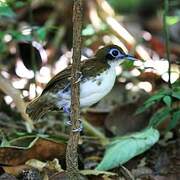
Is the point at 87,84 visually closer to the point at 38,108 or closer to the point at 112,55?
the point at 112,55

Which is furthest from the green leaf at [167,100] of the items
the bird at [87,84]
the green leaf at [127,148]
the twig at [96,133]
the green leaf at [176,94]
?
the twig at [96,133]

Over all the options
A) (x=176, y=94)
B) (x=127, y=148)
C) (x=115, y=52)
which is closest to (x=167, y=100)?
(x=176, y=94)

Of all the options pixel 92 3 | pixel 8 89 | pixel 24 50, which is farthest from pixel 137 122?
pixel 92 3

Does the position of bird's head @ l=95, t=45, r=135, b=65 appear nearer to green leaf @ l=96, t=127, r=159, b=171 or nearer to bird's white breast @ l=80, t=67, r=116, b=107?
bird's white breast @ l=80, t=67, r=116, b=107

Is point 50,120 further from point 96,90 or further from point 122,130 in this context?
point 96,90

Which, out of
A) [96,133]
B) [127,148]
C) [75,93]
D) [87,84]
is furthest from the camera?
[96,133]

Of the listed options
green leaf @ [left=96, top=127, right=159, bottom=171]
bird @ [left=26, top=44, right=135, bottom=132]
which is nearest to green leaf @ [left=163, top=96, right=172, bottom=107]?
bird @ [left=26, top=44, right=135, bottom=132]

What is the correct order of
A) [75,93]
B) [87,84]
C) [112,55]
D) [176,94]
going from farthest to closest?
1. [176,94]
2. [112,55]
3. [87,84]
4. [75,93]
